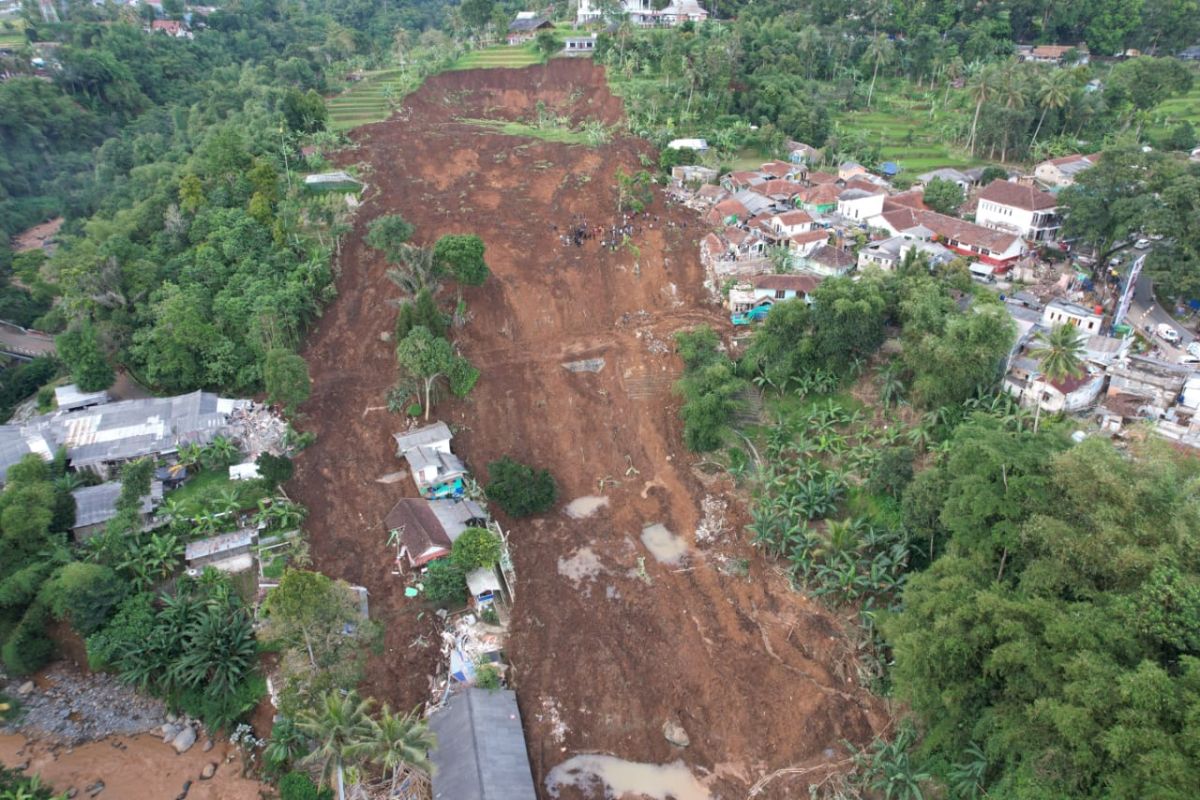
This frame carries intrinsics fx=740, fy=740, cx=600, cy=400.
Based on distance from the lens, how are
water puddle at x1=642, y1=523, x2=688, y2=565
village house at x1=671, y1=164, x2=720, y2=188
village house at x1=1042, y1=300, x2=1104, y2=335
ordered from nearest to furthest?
1. water puddle at x1=642, y1=523, x2=688, y2=565
2. village house at x1=1042, y1=300, x2=1104, y2=335
3. village house at x1=671, y1=164, x2=720, y2=188

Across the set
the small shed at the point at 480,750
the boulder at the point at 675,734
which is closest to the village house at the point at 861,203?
the boulder at the point at 675,734

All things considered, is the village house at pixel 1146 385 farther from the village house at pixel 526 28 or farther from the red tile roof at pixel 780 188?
the village house at pixel 526 28

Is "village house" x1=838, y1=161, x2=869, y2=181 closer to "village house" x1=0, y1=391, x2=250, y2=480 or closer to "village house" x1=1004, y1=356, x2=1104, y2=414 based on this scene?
"village house" x1=1004, y1=356, x2=1104, y2=414

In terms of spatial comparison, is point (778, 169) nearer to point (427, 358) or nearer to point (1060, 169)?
point (1060, 169)

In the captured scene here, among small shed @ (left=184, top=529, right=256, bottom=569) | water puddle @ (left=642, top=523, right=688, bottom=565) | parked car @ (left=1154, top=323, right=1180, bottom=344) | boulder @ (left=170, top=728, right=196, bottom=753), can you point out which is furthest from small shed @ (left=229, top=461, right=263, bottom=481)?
parked car @ (left=1154, top=323, right=1180, bottom=344)

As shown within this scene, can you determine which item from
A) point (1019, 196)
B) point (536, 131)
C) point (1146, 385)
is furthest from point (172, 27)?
point (1146, 385)

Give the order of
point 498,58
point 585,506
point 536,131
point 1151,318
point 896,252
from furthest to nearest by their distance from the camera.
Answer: point 498,58 < point 536,131 < point 896,252 < point 1151,318 < point 585,506

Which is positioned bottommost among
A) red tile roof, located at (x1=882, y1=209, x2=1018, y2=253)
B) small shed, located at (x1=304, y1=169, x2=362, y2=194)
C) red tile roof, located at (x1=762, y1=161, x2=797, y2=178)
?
red tile roof, located at (x1=882, y1=209, x2=1018, y2=253)
